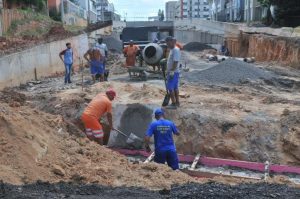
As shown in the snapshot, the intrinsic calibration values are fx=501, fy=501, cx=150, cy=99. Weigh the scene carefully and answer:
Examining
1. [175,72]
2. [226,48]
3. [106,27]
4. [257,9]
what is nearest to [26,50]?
[175,72]

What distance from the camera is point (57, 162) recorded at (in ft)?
23.5

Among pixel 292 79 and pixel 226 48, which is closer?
pixel 292 79

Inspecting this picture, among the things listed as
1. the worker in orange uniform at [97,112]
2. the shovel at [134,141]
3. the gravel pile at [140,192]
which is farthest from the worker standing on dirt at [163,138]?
the gravel pile at [140,192]

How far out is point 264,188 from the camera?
6.08 meters

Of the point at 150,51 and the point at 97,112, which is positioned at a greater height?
the point at 150,51

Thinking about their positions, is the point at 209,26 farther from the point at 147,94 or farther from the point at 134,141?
the point at 134,141

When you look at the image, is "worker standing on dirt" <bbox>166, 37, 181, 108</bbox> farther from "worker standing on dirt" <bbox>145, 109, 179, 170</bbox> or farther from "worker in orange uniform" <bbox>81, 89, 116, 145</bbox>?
"worker standing on dirt" <bbox>145, 109, 179, 170</bbox>

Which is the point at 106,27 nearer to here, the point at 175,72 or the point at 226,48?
the point at 226,48

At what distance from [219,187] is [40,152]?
267cm

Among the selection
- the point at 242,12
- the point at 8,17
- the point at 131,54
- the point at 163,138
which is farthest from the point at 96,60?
the point at 242,12

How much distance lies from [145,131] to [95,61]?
5.74 meters

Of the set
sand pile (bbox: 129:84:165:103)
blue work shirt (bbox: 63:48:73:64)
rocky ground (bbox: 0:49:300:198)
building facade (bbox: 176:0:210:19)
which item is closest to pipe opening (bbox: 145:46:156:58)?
rocky ground (bbox: 0:49:300:198)

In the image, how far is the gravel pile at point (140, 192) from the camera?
5.47 m

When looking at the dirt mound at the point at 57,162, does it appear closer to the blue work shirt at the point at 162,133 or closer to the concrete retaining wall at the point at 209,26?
the blue work shirt at the point at 162,133
